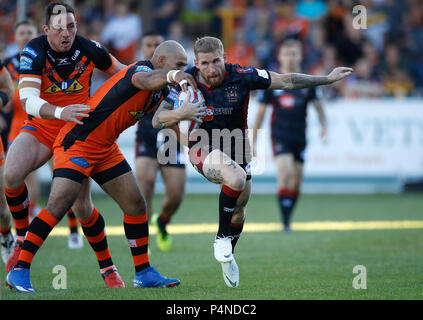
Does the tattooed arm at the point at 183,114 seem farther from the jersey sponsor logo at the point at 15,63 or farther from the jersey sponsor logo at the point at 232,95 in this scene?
the jersey sponsor logo at the point at 15,63

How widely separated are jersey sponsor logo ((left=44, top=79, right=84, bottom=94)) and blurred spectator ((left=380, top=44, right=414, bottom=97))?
39.9 feet

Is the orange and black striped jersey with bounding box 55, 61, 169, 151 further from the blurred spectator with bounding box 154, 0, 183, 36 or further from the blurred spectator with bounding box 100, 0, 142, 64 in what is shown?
the blurred spectator with bounding box 154, 0, 183, 36

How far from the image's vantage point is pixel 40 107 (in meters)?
6.69

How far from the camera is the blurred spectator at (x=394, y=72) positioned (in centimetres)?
1873

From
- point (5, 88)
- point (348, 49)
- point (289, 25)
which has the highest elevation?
point (289, 25)

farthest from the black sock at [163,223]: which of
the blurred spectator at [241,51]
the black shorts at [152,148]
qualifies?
the blurred spectator at [241,51]

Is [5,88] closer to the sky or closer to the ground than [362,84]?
closer to the ground

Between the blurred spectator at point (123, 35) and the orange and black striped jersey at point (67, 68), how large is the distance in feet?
38.7

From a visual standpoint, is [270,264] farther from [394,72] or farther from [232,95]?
[394,72]

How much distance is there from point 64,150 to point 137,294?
138 cm

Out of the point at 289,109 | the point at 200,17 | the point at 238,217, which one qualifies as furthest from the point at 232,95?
the point at 200,17

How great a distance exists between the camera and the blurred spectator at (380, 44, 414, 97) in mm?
18734

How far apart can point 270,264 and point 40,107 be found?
327 centimetres

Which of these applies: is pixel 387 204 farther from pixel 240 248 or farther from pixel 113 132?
pixel 113 132
